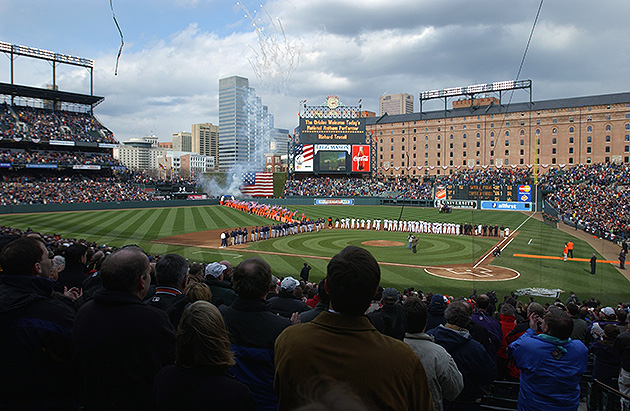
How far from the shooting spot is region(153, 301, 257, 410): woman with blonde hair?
248 centimetres

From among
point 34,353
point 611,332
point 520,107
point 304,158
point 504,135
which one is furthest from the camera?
point 504,135

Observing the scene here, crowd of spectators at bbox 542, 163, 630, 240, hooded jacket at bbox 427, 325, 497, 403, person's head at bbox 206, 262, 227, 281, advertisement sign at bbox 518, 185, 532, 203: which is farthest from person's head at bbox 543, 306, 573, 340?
advertisement sign at bbox 518, 185, 532, 203

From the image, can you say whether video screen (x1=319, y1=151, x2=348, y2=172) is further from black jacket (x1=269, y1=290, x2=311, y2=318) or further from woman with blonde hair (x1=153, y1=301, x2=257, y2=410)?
woman with blonde hair (x1=153, y1=301, x2=257, y2=410)

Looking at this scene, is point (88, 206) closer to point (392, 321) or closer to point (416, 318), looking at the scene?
point (392, 321)

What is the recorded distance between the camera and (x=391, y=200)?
68.9 metres

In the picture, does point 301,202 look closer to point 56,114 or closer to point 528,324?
point 56,114

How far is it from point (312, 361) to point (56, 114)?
79508 mm

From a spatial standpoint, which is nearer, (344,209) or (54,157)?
(344,209)

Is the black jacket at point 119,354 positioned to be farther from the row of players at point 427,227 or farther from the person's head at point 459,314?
the row of players at point 427,227

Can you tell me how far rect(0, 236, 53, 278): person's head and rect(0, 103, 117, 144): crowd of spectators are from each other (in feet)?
222

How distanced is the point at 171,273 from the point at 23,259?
4.30 feet

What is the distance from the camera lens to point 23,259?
147 inches

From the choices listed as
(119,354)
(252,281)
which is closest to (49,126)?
(252,281)

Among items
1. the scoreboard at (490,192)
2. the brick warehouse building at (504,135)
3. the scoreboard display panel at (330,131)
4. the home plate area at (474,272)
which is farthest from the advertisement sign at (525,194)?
the brick warehouse building at (504,135)
